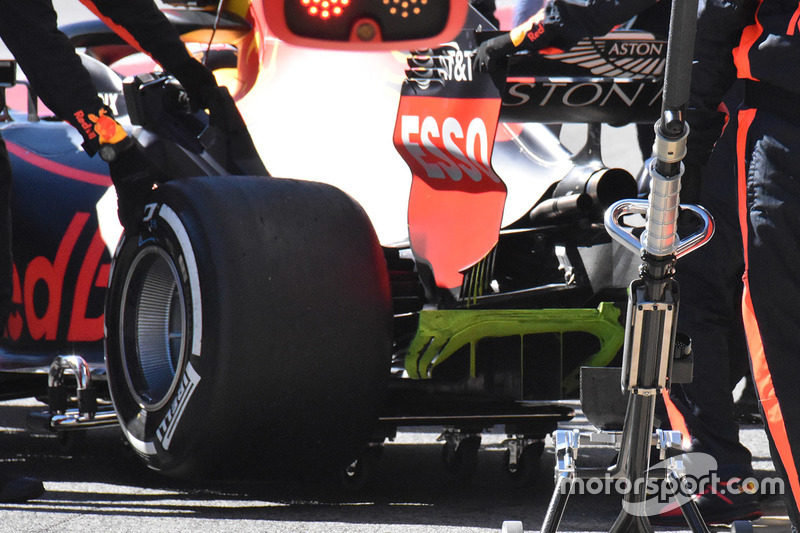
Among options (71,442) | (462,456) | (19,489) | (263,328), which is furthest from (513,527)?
(71,442)

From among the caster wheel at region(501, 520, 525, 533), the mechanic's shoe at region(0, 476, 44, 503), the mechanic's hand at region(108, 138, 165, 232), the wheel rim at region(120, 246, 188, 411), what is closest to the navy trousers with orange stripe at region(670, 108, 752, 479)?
the caster wheel at region(501, 520, 525, 533)

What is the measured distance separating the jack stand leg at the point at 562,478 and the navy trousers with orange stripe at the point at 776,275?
0.40 m

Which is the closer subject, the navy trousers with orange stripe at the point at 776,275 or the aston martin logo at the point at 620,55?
the navy trousers with orange stripe at the point at 776,275

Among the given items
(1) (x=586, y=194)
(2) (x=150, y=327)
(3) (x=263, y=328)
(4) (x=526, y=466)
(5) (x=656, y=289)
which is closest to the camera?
(5) (x=656, y=289)

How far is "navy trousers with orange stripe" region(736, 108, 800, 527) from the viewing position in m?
2.09

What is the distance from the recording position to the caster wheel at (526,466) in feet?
11.6

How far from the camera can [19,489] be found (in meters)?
3.27

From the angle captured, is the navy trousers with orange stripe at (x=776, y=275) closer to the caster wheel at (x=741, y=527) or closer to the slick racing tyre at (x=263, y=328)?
the caster wheel at (x=741, y=527)

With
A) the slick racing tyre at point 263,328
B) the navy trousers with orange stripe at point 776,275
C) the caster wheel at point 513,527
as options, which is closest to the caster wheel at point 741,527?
the navy trousers with orange stripe at point 776,275

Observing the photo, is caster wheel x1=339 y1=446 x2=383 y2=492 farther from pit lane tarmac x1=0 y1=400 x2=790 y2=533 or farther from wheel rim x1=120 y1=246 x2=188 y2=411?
wheel rim x1=120 y1=246 x2=188 y2=411

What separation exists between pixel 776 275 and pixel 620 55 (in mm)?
1208

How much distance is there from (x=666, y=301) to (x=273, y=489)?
6.25ft

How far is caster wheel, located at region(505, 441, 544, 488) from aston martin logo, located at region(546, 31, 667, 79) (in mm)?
1088

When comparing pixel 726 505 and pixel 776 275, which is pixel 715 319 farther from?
pixel 776 275
